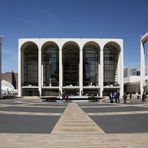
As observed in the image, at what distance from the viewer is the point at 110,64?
109m

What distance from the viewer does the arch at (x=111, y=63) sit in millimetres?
106625

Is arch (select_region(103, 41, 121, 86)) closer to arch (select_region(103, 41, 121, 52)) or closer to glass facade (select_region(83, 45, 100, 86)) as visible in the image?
arch (select_region(103, 41, 121, 52))

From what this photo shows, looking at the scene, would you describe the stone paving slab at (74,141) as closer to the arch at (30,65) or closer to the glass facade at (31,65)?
the arch at (30,65)

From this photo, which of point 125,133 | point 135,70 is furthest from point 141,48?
point 125,133

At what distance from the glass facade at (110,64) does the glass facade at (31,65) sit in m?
20.8

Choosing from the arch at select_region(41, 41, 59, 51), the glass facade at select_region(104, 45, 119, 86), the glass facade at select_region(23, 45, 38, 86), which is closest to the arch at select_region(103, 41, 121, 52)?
the glass facade at select_region(104, 45, 119, 86)

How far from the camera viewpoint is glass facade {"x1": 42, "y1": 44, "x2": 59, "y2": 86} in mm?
107500

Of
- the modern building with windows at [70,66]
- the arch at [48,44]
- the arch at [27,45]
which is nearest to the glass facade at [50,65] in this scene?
the modern building with windows at [70,66]

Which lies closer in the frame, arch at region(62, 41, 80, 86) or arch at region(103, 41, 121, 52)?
arch at region(103, 41, 121, 52)

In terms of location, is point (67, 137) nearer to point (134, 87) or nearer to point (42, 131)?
point (42, 131)

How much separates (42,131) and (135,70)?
143049 millimetres

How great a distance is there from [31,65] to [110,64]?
23670mm

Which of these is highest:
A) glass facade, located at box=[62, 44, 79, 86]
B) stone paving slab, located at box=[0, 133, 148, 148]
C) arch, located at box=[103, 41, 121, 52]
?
arch, located at box=[103, 41, 121, 52]

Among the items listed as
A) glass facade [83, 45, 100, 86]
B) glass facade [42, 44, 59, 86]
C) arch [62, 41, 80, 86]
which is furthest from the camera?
arch [62, 41, 80, 86]
